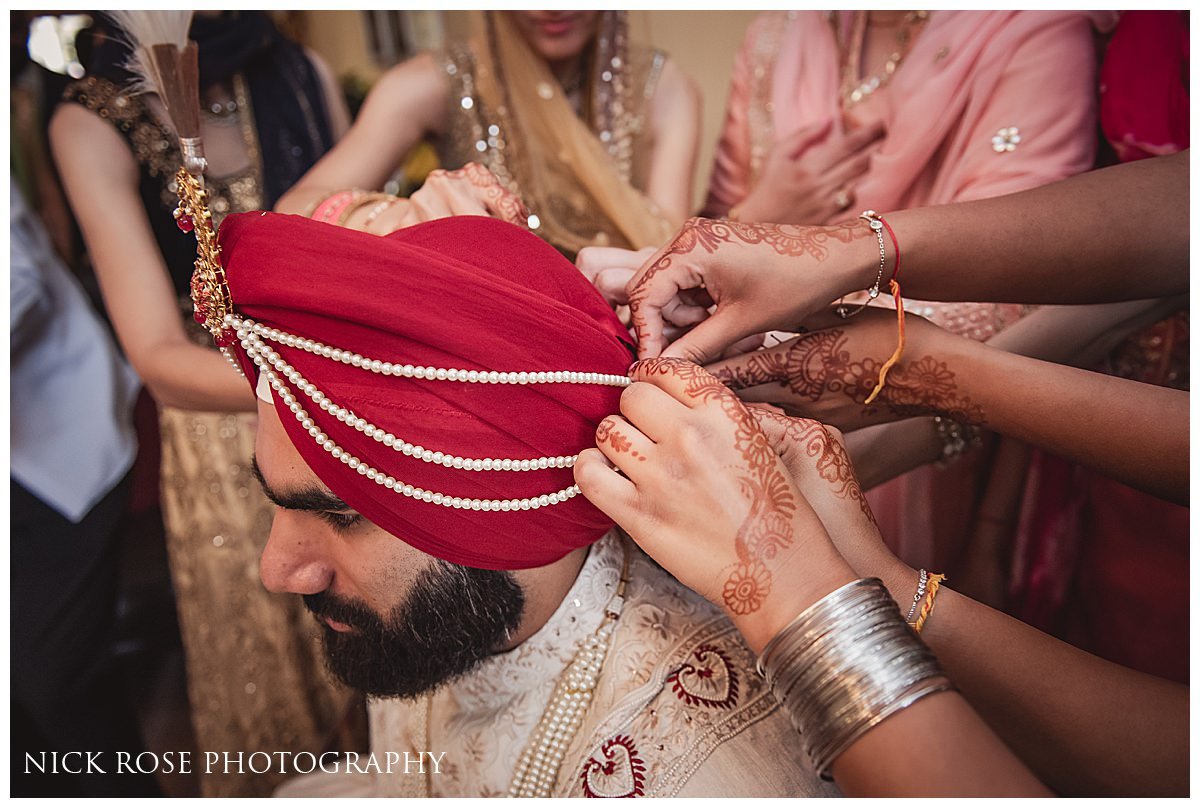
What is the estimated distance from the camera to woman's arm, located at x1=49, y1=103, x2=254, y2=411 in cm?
109

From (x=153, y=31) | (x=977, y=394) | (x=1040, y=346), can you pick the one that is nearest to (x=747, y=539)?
(x=977, y=394)

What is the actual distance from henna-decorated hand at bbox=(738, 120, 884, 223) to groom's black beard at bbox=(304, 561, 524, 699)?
23.1 inches

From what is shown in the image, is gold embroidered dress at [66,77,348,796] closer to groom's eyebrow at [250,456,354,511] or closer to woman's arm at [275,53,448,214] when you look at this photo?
woman's arm at [275,53,448,214]

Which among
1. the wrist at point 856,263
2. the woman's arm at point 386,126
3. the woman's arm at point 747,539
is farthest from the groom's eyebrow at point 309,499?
the woman's arm at point 386,126

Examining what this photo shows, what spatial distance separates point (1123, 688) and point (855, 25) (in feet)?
2.95

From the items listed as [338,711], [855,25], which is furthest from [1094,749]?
[338,711]

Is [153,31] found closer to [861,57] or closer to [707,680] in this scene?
[707,680]

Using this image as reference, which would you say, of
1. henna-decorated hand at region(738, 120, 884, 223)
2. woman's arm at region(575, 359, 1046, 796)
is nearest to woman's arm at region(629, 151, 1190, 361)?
woman's arm at region(575, 359, 1046, 796)

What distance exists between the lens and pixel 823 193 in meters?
1.05

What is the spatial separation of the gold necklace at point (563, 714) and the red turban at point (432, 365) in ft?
0.49

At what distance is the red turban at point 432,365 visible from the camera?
0.62m

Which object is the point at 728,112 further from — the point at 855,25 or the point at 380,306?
the point at 380,306

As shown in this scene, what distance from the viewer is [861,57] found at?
3.69ft
